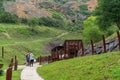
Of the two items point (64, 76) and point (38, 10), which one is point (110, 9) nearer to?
Answer: point (64, 76)

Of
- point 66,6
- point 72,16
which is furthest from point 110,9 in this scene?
point 66,6

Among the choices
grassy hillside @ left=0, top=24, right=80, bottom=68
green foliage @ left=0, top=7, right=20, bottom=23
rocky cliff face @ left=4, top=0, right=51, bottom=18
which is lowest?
grassy hillside @ left=0, top=24, right=80, bottom=68

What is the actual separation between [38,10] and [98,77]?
130574mm

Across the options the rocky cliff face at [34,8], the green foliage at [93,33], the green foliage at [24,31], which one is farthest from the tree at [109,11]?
the rocky cliff face at [34,8]

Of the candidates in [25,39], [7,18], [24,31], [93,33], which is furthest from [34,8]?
[93,33]

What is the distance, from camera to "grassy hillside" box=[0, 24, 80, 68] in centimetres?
7385

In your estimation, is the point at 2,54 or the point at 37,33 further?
the point at 37,33

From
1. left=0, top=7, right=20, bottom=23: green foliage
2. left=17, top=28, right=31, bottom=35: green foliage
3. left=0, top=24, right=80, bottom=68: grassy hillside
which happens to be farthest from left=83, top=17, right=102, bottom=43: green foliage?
left=0, top=7, right=20, bottom=23: green foliage

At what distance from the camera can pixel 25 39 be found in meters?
101

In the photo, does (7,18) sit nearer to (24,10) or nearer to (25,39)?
(25,39)

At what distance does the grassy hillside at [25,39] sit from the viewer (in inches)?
2907

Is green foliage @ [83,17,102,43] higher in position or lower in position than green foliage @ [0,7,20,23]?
lower

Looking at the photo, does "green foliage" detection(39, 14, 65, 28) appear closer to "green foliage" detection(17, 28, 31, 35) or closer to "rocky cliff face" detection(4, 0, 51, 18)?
"rocky cliff face" detection(4, 0, 51, 18)

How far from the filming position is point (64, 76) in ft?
68.8
